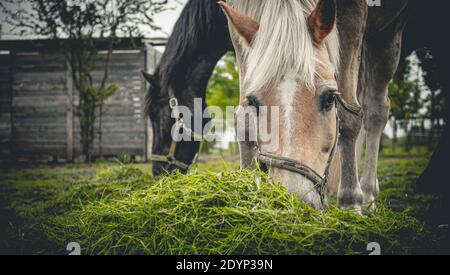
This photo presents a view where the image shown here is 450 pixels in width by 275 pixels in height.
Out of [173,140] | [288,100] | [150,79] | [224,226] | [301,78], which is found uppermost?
[150,79]

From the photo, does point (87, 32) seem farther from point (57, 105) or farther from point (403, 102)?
point (403, 102)

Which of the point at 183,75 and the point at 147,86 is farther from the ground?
the point at 147,86

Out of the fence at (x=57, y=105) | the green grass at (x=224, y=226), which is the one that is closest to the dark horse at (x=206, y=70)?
the green grass at (x=224, y=226)

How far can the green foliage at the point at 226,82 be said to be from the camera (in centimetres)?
1138

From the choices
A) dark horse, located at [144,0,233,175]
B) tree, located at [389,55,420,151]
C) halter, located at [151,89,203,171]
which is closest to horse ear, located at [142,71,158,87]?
dark horse, located at [144,0,233,175]

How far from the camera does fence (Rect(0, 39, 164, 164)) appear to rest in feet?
32.6

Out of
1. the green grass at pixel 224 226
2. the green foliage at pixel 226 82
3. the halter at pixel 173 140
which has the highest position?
the green foliage at pixel 226 82

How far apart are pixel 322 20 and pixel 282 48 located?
29 cm

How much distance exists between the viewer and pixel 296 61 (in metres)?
→ 1.92

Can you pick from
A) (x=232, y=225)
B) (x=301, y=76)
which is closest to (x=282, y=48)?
(x=301, y=76)

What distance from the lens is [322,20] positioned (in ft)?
6.62

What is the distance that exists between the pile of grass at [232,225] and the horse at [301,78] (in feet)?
0.43

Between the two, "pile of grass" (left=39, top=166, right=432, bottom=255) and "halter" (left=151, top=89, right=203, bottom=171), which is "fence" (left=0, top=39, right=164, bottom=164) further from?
"pile of grass" (left=39, top=166, right=432, bottom=255)

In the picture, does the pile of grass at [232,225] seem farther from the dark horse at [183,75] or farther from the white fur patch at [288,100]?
the dark horse at [183,75]
